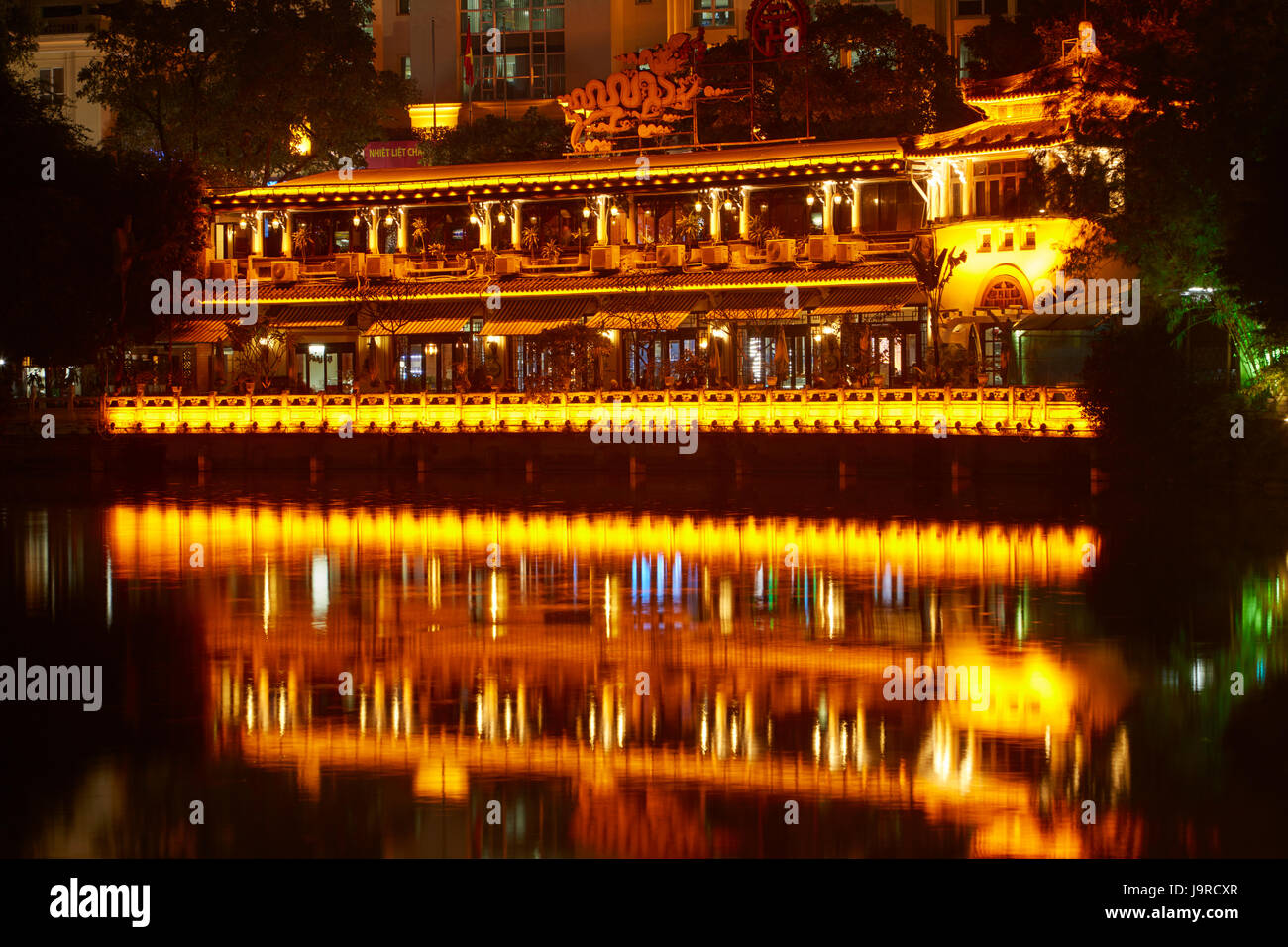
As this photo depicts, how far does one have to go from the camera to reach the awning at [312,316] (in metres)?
61.3

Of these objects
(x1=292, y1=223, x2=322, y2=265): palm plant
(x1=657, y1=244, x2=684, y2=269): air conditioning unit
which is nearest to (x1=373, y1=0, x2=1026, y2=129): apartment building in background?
(x1=292, y1=223, x2=322, y2=265): palm plant

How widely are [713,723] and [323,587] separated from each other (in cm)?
1134

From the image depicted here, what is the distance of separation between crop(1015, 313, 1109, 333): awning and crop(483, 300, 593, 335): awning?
16.1 m

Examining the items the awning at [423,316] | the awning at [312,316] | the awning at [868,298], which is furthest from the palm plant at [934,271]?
the awning at [312,316]

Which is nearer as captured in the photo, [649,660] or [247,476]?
[649,660]

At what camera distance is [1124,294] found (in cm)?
4531

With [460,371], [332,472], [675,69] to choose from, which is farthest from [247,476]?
[675,69]

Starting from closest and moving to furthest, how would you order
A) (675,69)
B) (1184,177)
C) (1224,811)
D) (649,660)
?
(1224,811) → (649,660) → (1184,177) → (675,69)

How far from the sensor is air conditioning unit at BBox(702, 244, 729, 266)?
187ft

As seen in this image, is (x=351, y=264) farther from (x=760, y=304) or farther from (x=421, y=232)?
(x=760, y=304)

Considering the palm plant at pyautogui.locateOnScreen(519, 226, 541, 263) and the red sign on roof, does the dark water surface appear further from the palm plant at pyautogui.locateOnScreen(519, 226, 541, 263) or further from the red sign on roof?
the red sign on roof

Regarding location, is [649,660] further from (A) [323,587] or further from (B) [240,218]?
(B) [240,218]

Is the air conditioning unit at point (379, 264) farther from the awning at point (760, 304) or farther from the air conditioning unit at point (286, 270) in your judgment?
the awning at point (760, 304)

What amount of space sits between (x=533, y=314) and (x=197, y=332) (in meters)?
12.5
